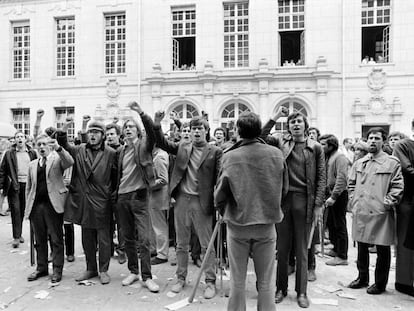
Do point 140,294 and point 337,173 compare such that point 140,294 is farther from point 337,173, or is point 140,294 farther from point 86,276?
point 337,173

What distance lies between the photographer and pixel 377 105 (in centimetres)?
1627

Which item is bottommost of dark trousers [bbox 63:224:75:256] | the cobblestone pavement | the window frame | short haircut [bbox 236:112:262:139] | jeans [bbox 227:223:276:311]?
the cobblestone pavement

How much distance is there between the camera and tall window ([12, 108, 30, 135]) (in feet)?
65.3

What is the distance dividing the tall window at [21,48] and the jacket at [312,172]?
19.9 meters

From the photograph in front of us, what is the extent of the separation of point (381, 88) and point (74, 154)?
15291 millimetres

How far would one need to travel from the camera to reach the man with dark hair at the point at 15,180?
22.8 ft

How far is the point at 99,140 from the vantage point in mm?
4898

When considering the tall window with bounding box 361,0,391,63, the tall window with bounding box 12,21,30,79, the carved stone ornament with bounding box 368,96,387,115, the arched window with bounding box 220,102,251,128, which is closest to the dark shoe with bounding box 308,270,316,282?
the arched window with bounding box 220,102,251,128

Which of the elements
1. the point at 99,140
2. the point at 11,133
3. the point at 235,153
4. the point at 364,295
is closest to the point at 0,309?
the point at 99,140

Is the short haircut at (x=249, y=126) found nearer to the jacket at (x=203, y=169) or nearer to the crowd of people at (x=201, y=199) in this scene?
the crowd of people at (x=201, y=199)

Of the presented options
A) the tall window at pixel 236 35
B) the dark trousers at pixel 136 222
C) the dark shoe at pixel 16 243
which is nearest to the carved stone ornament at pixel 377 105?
the tall window at pixel 236 35

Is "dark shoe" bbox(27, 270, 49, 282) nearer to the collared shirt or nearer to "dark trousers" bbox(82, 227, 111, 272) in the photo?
"dark trousers" bbox(82, 227, 111, 272)

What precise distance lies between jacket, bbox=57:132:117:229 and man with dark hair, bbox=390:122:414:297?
149 inches

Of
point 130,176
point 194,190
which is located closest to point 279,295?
point 194,190
